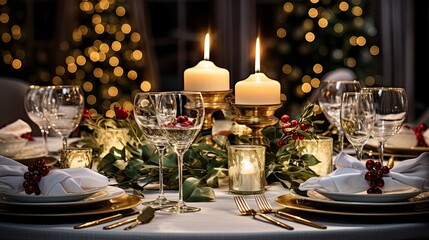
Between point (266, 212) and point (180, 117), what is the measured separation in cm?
27

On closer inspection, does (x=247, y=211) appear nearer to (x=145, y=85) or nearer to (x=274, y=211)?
(x=274, y=211)

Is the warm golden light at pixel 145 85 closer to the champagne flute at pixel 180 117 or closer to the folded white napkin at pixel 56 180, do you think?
the folded white napkin at pixel 56 180

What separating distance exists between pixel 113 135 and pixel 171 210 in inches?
26.8

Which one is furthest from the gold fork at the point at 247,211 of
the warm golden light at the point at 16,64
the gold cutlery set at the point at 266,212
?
the warm golden light at the point at 16,64

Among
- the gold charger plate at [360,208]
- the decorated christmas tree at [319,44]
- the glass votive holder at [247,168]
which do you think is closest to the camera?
the gold charger plate at [360,208]

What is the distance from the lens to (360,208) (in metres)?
1.64

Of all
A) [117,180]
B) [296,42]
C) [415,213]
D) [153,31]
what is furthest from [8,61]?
[415,213]

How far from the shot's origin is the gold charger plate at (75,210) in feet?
5.21

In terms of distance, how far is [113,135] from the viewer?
92.2 inches

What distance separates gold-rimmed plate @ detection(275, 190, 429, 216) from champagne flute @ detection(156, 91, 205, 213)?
234 mm

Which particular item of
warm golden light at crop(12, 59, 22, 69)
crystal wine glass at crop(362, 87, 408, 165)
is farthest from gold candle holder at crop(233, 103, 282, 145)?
warm golden light at crop(12, 59, 22, 69)

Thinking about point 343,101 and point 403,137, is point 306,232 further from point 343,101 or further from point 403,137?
point 403,137

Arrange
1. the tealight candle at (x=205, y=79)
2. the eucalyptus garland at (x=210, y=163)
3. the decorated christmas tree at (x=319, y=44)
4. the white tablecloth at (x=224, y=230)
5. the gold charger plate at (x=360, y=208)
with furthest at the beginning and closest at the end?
the decorated christmas tree at (x=319, y=44) < the tealight candle at (x=205, y=79) < the eucalyptus garland at (x=210, y=163) < the gold charger plate at (x=360, y=208) < the white tablecloth at (x=224, y=230)

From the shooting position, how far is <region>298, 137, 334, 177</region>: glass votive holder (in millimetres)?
2066
